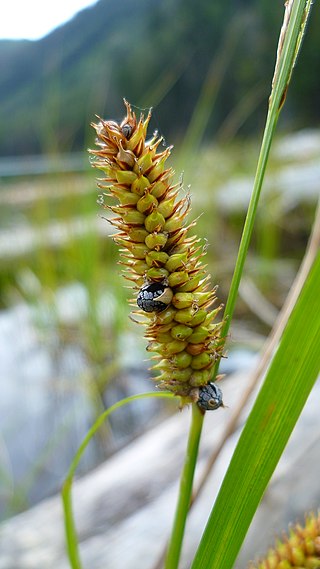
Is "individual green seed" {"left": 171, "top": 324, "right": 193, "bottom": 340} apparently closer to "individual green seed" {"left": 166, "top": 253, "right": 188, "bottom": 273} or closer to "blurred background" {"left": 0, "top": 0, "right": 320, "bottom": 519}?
"individual green seed" {"left": 166, "top": 253, "right": 188, "bottom": 273}

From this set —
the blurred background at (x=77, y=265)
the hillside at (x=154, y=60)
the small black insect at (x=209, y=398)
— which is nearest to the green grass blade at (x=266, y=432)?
the small black insect at (x=209, y=398)

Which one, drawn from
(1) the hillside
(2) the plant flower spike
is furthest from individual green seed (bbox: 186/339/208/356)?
(1) the hillside

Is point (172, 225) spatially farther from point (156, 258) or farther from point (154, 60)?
point (154, 60)

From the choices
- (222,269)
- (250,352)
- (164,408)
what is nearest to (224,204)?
(222,269)

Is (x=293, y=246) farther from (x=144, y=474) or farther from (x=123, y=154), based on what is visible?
(x=123, y=154)

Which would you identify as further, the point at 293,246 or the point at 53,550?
the point at 293,246

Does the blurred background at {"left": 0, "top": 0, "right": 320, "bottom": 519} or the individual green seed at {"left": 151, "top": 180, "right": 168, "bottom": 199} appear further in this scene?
the blurred background at {"left": 0, "top": 0, "right": 320, "bottom": 519}

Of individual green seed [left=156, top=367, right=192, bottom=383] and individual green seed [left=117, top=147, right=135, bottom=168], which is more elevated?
individual green seed [left=117, top=147, right=135, bottom=168]
